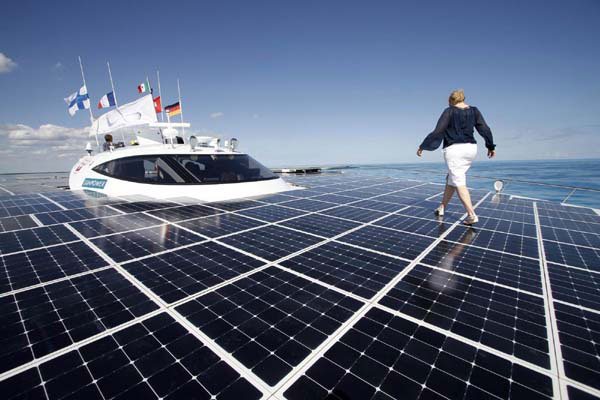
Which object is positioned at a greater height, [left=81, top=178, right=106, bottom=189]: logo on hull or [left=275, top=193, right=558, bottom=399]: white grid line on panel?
[left=81, top=178, right=106, bottom=189]: logo on hull

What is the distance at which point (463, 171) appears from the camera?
5523 millimetres

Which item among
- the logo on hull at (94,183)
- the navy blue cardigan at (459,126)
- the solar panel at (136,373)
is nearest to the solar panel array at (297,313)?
the solar panel at (136,373)

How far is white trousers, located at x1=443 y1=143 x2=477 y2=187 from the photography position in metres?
5.38

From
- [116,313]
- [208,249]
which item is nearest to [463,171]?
[208,249]

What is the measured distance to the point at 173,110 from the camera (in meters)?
13.3

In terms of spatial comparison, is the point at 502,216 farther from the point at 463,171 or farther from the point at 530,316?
the point at 530,316

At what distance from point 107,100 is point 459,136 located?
16392 millimetres

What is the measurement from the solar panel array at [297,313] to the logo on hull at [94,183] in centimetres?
542

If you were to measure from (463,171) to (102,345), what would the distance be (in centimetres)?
652

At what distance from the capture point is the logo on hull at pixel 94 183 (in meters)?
10.1

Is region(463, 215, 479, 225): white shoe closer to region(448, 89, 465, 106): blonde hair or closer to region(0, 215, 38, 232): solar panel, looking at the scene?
region(448, 89, 465, 106): blonde hair

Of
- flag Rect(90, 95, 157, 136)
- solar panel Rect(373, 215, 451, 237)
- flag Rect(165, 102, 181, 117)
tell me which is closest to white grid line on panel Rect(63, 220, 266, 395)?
solar panel Rect(373, 215, 451, 237)

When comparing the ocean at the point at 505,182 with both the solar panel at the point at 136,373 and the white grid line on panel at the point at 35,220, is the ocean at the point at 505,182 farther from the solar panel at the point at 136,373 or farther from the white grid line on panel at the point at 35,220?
the solar panel at the point at 136,373

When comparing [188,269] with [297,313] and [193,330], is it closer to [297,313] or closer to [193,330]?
[193,330]
